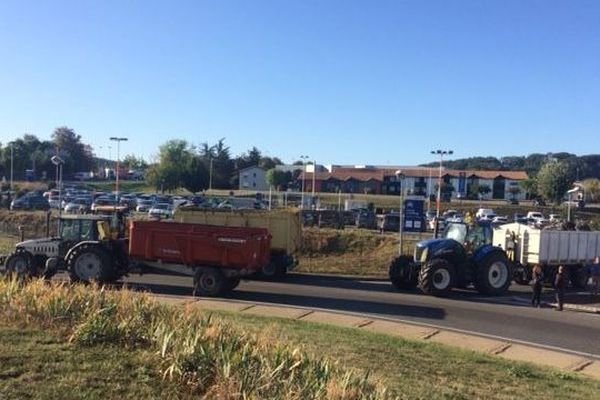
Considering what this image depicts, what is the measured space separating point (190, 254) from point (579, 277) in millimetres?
14922

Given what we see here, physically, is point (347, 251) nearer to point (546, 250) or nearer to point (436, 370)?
point (546, 250)

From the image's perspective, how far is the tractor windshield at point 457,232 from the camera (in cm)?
2302

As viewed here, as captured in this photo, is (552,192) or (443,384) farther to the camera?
(552,192)

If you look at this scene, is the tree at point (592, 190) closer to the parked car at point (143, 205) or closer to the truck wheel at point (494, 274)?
the parked car at point (143, 205)

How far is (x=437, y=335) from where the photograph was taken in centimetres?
1364

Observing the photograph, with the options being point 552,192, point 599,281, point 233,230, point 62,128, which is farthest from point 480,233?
point 62,128

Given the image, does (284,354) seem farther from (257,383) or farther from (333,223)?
(333,223)

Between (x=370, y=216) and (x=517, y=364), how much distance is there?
46.4m

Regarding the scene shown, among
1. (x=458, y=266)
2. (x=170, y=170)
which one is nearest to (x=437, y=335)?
(x=458, y=266)

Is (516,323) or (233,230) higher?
(233,230)

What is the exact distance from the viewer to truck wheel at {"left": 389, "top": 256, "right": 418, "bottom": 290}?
22553mm

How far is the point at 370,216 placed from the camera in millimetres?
56844

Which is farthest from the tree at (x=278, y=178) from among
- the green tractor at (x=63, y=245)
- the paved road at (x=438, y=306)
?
the green tractor at (x=63, y=245)

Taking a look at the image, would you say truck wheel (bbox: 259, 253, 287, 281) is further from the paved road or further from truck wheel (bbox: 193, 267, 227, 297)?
truck wheel (bbox: 193, 267, 227, 297)
